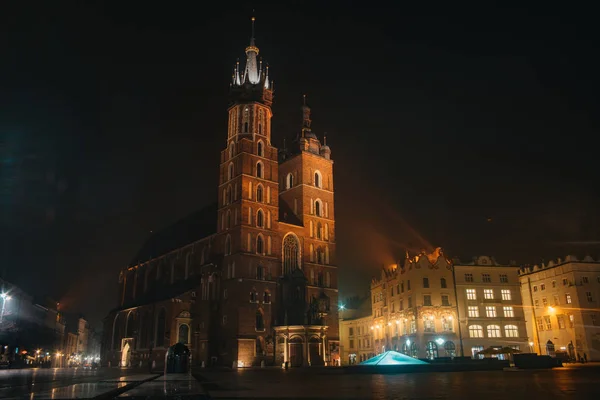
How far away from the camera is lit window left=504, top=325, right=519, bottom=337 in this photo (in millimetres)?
66688

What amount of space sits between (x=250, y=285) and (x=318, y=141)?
27.3 meters

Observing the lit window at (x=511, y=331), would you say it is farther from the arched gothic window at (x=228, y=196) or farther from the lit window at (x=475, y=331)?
the arched gothic window at (x=228, y=196)

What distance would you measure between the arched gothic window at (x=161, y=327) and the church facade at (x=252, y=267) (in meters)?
0.13

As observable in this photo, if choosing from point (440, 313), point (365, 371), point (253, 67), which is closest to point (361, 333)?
point (440, 313)

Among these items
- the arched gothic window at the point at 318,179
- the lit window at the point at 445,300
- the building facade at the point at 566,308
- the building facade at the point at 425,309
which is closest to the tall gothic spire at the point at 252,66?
the arched gothic window at the point at 318,179

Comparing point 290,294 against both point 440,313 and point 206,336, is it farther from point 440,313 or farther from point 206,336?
point 440,313

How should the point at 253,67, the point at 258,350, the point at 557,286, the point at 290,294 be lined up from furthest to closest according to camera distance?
the point at 253,67
the point at 557,286
the point at 290,294
the point at 258,350

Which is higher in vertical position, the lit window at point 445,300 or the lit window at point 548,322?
the lit window at point 445,300

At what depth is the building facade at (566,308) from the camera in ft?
204

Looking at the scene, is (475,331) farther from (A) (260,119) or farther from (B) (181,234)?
(B) (181,234)

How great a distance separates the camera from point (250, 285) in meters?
61.0

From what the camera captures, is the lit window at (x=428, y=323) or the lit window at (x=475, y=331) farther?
the lit window at (x=475, y=331)

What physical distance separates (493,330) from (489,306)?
10.1ft

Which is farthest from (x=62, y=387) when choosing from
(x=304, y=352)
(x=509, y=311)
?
(x=509, y=311)
